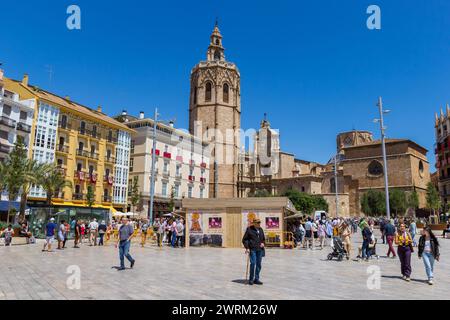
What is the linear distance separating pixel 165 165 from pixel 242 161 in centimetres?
2803

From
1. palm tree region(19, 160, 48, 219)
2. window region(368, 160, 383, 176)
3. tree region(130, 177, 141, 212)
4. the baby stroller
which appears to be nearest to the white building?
palm tree region(19, 160, 48, 219)

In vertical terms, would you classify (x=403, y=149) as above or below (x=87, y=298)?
above

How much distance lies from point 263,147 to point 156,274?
3005 inches

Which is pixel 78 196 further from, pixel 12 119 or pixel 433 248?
pixel 433 248

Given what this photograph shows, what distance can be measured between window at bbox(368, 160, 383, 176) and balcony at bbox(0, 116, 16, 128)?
62.7 metres

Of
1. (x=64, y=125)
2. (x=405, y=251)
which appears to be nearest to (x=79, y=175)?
(x=64, y=125)

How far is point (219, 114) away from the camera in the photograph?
232ft

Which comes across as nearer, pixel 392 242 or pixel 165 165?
pixel 392 242

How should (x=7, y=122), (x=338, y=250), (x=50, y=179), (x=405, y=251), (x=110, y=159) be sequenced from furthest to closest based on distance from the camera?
(x=110, y=159) → (x=7, y=122) → (x=50, y=179) → (x=338, y=250) → (x=405, y=251)

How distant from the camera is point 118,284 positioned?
8180 millimetres

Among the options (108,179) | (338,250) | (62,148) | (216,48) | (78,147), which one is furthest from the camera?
(216,48)
